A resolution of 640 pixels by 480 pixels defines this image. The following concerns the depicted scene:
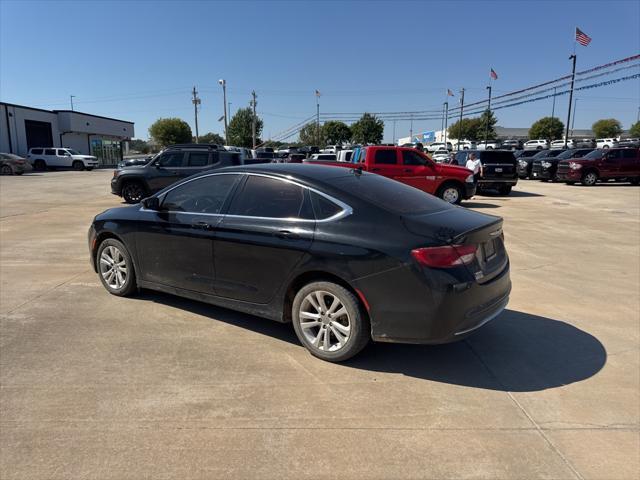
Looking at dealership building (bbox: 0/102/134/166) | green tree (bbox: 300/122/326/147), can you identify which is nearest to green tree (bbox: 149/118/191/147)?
dealership building (bbox: 0/102/134/166)

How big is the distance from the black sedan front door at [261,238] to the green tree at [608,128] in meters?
118

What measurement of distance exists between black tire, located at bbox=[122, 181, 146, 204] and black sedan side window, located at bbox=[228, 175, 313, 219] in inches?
446

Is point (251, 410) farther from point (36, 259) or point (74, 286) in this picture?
point (36, 259)

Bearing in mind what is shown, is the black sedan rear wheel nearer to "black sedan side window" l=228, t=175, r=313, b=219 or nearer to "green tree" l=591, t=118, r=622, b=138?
"black sedan side window" l=228, t=175, r=313, b=219

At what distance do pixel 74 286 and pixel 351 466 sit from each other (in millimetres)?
4777

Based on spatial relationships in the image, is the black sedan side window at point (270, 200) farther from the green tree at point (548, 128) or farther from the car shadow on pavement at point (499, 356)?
the green tree at point (548, 128)

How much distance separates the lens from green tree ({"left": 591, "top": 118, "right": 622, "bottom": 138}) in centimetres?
10181

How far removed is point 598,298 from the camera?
5824 millimetres

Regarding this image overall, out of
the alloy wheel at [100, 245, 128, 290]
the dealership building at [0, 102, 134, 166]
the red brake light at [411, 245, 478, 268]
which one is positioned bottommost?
the alloy wheel at [100, 245, 128, 290]

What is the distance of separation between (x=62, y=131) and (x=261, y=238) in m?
56.3

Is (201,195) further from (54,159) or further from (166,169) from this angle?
(54,159)

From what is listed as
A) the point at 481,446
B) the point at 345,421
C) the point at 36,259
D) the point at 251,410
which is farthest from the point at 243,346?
the point at 36,259

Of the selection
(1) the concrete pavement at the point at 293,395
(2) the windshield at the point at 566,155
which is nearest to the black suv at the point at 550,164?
(2) the windshield at the point at 566,155

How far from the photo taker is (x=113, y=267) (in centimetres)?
552
